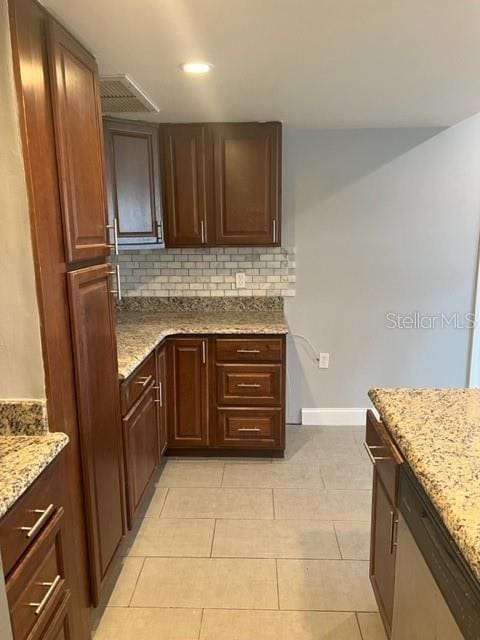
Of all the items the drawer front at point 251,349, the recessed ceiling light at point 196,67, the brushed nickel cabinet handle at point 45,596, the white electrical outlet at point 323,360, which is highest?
the recessed ceiling light at point 196,67

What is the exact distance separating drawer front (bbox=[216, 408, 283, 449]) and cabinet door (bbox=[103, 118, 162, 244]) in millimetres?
1238

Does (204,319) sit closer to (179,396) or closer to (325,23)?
(179,396)

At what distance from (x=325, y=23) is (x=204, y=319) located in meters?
1.99

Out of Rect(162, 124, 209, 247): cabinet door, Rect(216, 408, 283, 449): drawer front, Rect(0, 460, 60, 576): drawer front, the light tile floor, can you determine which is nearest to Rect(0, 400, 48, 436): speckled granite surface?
Rect(0, 460, 60, 576): drawer front

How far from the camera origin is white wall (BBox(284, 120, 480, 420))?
3.32 m

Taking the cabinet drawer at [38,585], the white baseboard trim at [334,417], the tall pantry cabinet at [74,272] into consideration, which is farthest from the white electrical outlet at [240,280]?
the cabinet drawer at [38,585]

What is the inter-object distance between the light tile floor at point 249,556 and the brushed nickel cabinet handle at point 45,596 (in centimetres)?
63

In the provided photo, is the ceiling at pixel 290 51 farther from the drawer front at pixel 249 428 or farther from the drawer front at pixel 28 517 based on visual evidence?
the drawer front at pixel 249 428

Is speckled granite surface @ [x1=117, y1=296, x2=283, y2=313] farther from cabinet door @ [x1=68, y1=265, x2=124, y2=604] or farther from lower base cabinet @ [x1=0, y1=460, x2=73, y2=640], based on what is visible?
lower base cabinet @ [x1=0, y1=460, x2=73, y2=640]

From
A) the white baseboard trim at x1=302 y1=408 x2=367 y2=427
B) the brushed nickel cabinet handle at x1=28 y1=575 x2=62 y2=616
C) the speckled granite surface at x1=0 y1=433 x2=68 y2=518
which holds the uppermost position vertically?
the speckled granite surface at x1=0 y1=433 x2=68 y2=518

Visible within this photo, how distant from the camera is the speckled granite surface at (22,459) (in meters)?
1.11

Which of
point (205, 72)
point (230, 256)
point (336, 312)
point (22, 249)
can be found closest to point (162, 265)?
point (230, 256)

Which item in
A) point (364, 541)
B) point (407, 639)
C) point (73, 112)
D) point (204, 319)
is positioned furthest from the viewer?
point (204, 319)

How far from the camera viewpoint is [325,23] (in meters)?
1.57
